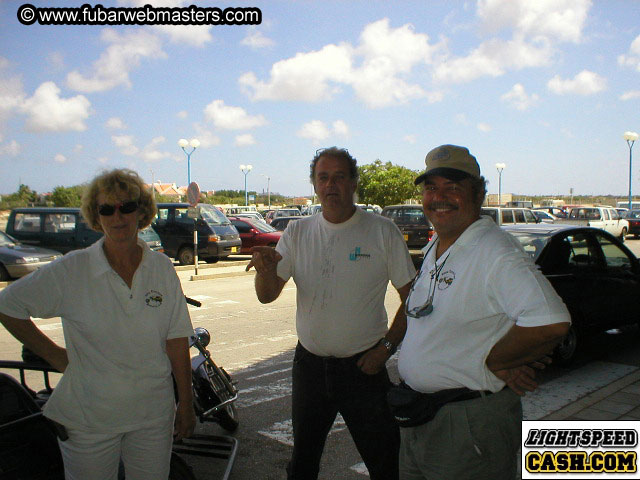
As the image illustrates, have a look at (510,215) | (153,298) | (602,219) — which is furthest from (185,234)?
(602,219)

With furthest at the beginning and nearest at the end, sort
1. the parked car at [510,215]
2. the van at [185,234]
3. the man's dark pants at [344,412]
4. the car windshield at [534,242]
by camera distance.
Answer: the parked car at [510,215]
the van at [185,234]
the car windshield at [534,242]
the man's dark pants at [344,412]

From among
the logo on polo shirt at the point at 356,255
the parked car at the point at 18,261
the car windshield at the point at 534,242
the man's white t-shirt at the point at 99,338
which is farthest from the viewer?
the parked car at the point at 18,261

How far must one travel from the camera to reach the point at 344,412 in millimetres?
2822

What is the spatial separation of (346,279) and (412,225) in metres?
15.7

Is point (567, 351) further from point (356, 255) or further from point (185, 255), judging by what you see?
point (185, 255)

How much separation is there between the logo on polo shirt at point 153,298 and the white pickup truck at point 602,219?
2889 cm

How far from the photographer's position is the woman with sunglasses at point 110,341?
7.26 feet

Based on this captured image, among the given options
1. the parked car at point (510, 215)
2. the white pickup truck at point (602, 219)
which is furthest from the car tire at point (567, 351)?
the white pickup truck at point (602, 219)

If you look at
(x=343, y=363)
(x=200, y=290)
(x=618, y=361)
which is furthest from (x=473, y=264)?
(x=200, y=290)

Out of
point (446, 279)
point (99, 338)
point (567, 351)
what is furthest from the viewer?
point (567, 351)

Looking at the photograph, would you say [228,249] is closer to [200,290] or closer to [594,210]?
[200,290]

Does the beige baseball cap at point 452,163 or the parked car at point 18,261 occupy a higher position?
the beige baseball cap at point 452,163

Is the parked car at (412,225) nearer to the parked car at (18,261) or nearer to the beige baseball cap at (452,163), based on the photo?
the parked car at (18,261)

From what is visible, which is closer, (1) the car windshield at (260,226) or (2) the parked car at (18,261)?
(2) the parked car at (18,261)
